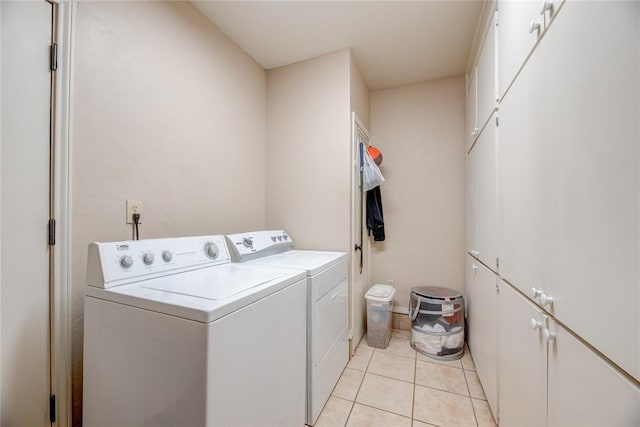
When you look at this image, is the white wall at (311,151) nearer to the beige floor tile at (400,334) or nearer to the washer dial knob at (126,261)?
the beige floor tile at (400,334)

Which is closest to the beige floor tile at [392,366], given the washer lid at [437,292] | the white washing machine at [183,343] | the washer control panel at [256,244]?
the washer lid at [437,292]

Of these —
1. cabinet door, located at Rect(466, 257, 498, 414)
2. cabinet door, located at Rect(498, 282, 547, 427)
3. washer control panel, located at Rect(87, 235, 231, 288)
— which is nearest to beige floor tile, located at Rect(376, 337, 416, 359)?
cabinet door, located at Rect(466, 257, 498, 414)

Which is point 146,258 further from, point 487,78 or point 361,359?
point 487,78

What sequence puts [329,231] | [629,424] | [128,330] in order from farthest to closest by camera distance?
1. [329,231]
2. [128,330]
3. [629,424]

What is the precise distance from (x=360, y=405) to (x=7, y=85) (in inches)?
91.6

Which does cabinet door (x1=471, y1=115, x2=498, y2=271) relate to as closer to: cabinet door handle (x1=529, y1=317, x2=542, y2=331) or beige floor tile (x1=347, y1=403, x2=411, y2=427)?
cabinet door handle (x1=529, y1=317, x2=542, y2=331)

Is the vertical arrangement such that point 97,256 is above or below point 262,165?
below

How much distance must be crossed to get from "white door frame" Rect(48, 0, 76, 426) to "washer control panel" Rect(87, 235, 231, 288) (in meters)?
0.17

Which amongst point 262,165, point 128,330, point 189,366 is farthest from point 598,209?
point 262,165

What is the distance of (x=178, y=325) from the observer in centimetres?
88

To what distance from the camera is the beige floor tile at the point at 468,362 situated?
206 cm

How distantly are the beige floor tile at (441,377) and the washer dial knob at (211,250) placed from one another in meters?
1.67

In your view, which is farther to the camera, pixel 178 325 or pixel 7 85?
pixel 7 85

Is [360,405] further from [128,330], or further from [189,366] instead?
[128,330]
